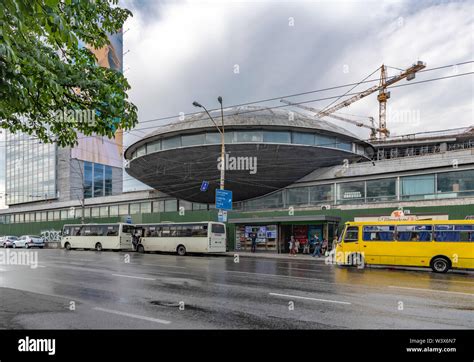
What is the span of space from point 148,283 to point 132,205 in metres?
41.5

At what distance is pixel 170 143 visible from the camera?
1485 inches

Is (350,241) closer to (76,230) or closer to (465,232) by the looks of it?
(465,232)

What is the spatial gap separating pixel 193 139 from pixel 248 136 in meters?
5.58

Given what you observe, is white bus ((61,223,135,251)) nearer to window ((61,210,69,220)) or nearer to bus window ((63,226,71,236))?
bus window ((63,226,71,236))

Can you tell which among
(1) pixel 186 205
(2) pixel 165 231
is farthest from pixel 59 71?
(1) pixel 186 205

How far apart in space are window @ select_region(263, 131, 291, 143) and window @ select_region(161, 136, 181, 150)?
877 cm

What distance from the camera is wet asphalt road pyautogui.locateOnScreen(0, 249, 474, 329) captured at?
730 cm

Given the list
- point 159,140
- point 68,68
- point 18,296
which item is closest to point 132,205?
point 159,140

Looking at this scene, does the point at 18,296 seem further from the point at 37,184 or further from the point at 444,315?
the point at 37,184

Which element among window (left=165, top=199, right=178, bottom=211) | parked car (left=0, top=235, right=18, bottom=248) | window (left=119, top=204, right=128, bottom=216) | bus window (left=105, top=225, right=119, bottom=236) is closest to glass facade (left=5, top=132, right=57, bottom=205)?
parked car (left=0, top=235, right=18, bottom=248)

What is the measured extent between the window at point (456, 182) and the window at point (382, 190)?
3301mm

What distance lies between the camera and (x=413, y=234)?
61.9 ft

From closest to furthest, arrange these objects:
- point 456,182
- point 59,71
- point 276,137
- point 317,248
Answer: point 59,71, point 456,182, point 317,248, point 276,137

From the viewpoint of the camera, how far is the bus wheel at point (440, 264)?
1775 centimetres
